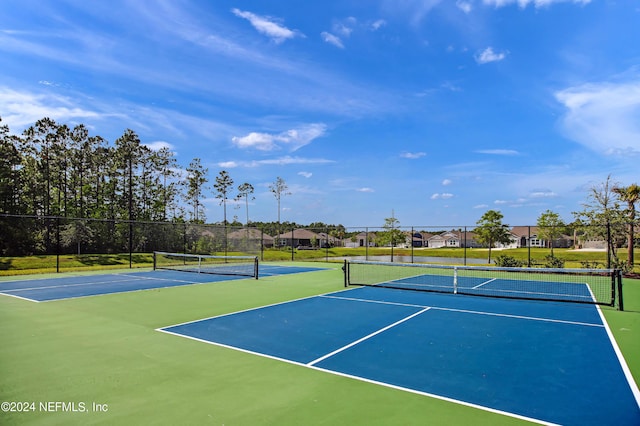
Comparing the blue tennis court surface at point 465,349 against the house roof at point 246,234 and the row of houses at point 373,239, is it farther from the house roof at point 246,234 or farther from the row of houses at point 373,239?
the house roof at point 246,234

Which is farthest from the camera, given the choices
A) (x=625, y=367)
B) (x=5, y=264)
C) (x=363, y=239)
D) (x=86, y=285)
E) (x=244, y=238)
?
(x=363, y=239)

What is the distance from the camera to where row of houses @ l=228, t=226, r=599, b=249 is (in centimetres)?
3356

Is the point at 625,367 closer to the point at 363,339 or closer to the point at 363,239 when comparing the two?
the point at 363,339

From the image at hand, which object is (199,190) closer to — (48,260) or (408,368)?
(48,260)

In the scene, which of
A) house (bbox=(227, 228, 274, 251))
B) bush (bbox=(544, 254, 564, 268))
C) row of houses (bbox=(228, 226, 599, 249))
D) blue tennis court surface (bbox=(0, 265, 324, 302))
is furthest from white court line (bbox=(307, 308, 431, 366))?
house (bbox=(227, 228, 274, 251))

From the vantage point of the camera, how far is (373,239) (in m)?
52.3

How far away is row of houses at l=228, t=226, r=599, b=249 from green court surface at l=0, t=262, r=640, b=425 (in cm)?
1947

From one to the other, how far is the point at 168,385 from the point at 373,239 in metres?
48.3

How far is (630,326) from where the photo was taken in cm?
825

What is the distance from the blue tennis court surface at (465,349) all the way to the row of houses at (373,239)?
48.4 ft

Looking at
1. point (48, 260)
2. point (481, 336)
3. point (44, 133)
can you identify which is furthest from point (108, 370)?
point (44, 133)

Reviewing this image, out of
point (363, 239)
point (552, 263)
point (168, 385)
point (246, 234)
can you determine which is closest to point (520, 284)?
point (552, 263)

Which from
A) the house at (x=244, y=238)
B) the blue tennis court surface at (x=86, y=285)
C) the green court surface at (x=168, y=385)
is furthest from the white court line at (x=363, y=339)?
the house at (x=244, y=238)

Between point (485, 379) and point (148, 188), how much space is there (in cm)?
4743
